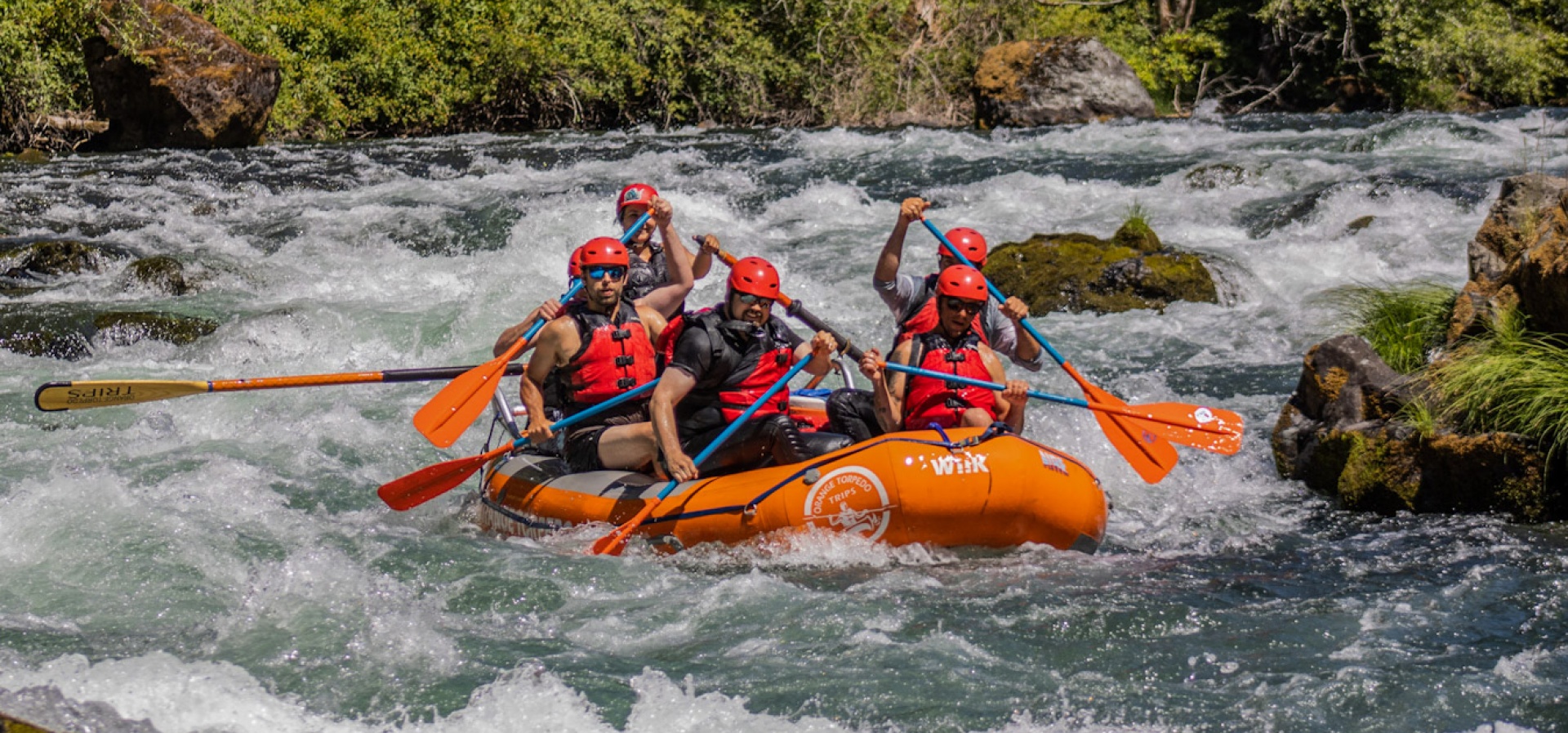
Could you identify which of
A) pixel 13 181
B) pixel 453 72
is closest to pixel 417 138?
pixel 453 72

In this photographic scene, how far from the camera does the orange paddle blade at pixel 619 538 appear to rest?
552 cm

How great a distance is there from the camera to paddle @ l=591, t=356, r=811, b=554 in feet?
18.1

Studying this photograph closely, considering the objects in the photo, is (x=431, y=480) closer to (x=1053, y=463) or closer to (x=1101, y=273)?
(x=1053, y=463)

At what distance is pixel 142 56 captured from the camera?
15.9 metres

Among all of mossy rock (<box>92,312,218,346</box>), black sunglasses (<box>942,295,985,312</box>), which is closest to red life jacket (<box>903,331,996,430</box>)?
black sunglasses (<box>942,295,985,312</box>)

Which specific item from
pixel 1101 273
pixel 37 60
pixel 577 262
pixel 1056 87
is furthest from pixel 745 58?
pixel 577 262

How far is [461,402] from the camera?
6.24m

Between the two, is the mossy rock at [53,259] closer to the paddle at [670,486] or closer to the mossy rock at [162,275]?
the mossy rock at [162,275]

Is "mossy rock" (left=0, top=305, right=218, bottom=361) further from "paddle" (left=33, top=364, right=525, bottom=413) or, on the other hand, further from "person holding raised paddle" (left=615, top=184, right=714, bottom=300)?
"person holding raised paddle" (left=615, top=184, right=714, bottom=300)

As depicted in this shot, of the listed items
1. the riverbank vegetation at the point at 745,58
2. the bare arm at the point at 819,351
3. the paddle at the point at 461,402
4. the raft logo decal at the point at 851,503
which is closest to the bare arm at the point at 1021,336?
the bare arm at the point at 819,351

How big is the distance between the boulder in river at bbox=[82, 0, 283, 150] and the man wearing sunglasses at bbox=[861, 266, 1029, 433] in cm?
1326

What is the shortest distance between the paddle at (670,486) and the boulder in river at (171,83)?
13.0 meters

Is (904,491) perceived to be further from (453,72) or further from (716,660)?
(453,72)

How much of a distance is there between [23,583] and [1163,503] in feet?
16.1
